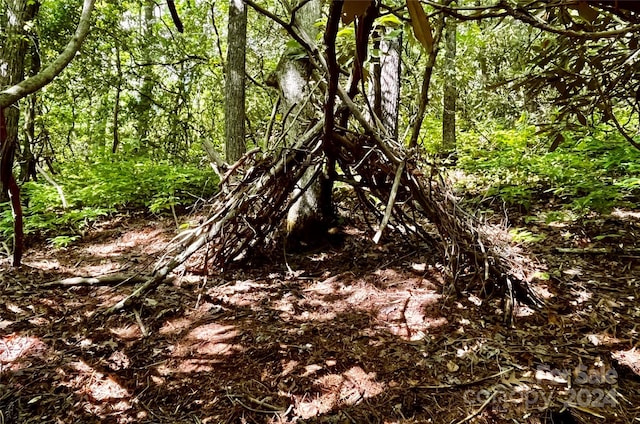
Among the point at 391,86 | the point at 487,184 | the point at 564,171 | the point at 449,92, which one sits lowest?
the point at 487,184

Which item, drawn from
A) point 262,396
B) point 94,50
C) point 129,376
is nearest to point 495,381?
point 262,396

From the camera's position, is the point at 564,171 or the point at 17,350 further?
the point at 564,171

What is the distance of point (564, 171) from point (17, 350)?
17.5 feet

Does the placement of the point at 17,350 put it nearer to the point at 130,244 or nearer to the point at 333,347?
the point at 333,347

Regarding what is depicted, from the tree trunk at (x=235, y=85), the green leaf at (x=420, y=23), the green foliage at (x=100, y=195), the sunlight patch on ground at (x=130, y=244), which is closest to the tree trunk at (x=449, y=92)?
the tree trunk at (x=235, y=85)

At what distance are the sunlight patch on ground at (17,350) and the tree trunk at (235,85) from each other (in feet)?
11.8

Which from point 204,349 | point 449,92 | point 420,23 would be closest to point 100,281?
point 204,349

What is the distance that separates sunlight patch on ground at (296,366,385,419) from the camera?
1869 millimetres

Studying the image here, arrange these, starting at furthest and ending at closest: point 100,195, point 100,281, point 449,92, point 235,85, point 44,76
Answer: point 449,92 → point 235,85 → point 100,195 → point 100,281 → point 44,76

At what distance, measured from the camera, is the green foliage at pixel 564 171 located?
12.8 feet

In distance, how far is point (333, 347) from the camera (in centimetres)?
224

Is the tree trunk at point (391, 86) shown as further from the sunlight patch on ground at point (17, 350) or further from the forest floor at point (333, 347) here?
the sunlight patch on ground at point (17, 350)

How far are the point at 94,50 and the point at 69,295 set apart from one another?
580cm

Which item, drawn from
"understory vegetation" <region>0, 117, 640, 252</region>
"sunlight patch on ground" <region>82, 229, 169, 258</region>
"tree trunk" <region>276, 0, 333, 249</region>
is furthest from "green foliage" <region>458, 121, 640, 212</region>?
"sunlight patch on ground" <region>82, 229, 169, 258</region>
